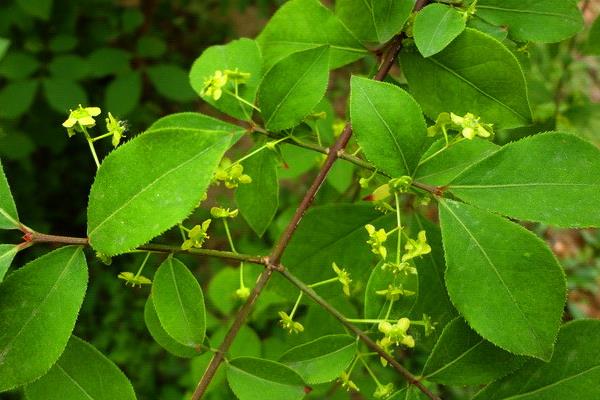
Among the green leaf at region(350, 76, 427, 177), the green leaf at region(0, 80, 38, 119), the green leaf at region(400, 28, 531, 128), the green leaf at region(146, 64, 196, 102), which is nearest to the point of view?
the green leaf at region(350, 76, 427, 177)

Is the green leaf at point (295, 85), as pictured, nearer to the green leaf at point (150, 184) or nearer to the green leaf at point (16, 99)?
the green leaf at point (150, 184)

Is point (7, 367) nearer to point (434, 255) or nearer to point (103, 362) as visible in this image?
point (103, 362)

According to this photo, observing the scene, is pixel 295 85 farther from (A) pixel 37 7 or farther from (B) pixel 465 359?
(A) pixel 37 7

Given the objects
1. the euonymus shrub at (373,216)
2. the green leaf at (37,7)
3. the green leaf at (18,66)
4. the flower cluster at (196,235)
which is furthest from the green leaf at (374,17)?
the green leaf at (18,66)

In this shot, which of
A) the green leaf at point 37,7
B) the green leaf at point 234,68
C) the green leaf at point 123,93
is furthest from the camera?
the green leaf at point 123,93

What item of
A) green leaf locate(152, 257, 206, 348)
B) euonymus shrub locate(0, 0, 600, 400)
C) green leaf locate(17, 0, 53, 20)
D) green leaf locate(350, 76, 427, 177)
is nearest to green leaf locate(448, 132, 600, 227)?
euonymus shrub locate(0, 0, 600, 400)

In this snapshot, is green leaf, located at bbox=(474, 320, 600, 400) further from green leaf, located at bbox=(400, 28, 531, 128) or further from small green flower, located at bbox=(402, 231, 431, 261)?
green leaf, located at bbox=(400, 28, 531, 128)
